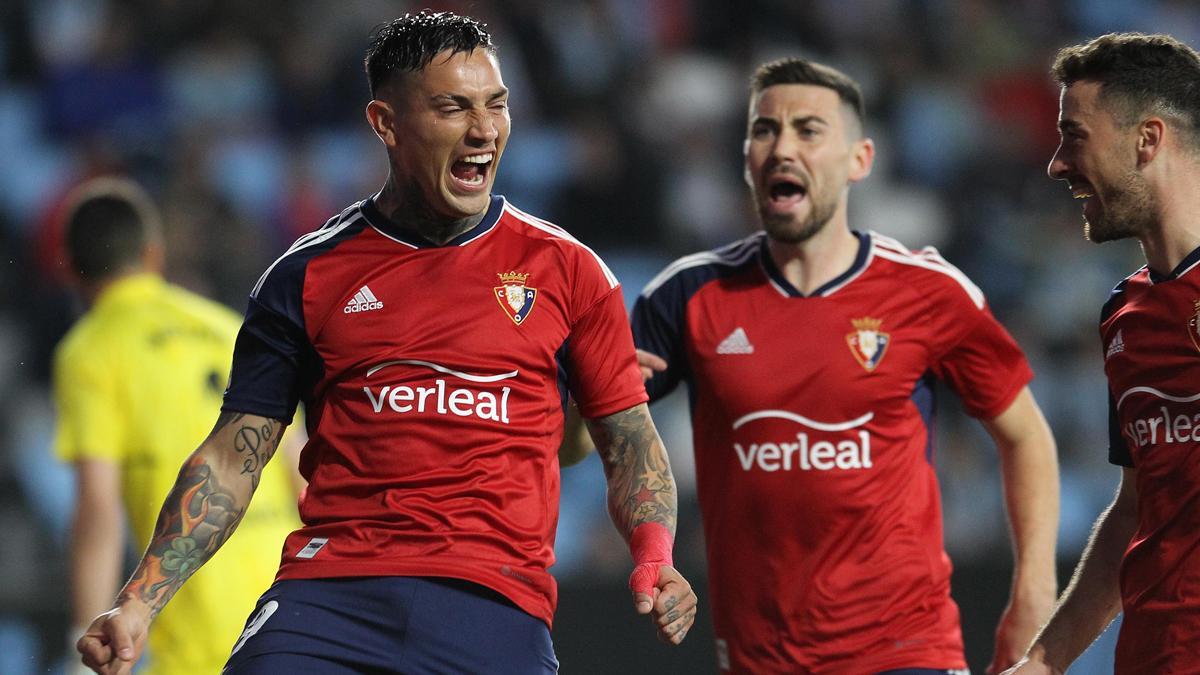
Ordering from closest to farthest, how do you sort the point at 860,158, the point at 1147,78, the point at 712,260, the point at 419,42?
the point at 1147,78 < the point at 419,42 < the point at 712,260 < the point at 860,158

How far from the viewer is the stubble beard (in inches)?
157

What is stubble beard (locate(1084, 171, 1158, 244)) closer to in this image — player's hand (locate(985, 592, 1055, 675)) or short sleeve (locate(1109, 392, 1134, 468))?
short sleeve (locate(1109, 392, 1134, 468))

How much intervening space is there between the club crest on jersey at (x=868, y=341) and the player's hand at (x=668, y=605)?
156 centimetres

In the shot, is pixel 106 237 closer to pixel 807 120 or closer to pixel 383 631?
pixel 807 120

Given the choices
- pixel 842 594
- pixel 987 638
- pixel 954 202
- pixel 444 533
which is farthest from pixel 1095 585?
pixel 954 202

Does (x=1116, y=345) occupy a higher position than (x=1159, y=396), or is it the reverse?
(x=1116, y=345)

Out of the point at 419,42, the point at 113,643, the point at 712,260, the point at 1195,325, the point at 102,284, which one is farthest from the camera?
the point at 102,284

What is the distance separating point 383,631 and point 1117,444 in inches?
72.8

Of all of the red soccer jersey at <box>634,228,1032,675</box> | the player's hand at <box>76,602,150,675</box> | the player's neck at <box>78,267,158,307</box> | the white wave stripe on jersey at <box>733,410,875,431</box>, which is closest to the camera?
the player's hand at <box>76,602,150,675</box>

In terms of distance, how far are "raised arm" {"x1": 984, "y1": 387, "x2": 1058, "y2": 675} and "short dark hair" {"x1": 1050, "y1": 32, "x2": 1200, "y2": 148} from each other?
1.42 m

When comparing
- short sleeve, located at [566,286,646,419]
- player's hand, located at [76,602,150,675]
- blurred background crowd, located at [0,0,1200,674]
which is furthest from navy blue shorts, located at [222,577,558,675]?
blurred background crowd, located at [0,0,1200,674]

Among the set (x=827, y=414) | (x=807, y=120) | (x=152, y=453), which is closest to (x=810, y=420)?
(x=827, y=414)

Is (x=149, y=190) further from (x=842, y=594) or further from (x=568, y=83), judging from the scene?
(x=842, y=594)

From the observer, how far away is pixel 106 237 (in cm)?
623
